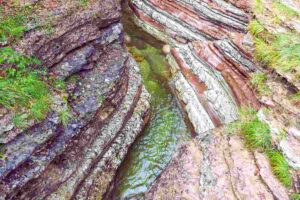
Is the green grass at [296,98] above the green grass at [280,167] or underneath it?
above

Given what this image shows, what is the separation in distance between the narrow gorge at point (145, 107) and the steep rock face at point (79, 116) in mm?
25

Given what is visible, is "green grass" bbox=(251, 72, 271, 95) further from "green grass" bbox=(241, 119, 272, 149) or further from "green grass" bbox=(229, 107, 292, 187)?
"green grass" bbox=(241, 119, 272, 149)

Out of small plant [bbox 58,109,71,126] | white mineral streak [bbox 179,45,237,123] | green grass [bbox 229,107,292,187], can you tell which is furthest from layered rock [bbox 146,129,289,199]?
small plant [bbox 58,109,71,126]

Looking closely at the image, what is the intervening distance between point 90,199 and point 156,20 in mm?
7451

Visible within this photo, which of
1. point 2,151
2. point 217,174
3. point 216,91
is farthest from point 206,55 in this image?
point 2,151

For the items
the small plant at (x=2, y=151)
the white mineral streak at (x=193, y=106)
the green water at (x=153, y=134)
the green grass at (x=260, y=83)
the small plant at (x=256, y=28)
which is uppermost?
the small plant at (x=256, y=28)

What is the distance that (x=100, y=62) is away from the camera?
26.2 ft

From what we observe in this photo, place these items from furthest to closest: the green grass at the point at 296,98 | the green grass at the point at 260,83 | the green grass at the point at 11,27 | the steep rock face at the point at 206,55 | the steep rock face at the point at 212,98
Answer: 1. the steep rock face at the point at 206,55
2. the green grass at the point at 260,83
3. the green grass at the point at 11,27
4. the green grass at the point at 296,98
5. the steep rock face at the point at 212,98

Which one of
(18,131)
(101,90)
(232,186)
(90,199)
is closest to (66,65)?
(101,90)

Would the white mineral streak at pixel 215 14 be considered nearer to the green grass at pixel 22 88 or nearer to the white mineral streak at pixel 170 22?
the white mineral streak at pixel 170 22

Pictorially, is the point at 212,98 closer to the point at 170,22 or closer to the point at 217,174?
the point at 217,174

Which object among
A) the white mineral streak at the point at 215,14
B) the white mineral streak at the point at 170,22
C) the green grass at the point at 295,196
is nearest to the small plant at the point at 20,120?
the green grass at the point at 295,196

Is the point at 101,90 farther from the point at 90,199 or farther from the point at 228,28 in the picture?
the point at 228,28

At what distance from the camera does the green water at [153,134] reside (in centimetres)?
698
